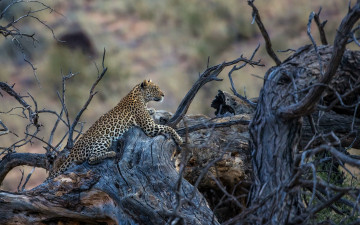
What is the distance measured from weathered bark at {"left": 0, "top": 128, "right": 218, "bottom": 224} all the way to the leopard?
68 cm

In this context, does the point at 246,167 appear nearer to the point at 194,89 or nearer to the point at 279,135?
the point at 194,89

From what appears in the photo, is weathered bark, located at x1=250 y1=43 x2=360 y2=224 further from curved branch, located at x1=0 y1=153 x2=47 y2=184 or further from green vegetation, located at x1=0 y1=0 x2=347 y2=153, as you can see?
green vegetation, located at x1=0 y1=0 x2=347 y2=153

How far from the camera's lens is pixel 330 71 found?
14.6ft

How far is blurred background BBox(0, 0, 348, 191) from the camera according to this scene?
73.9 feet

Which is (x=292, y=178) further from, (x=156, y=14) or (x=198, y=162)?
(x=156, y=14)

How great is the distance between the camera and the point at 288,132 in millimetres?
4859

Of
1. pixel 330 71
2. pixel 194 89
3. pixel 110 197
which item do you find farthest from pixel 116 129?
pixel 330 71

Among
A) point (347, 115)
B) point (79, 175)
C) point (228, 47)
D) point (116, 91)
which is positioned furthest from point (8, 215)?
point (228, 47)

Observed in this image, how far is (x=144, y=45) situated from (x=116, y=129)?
1920 cm

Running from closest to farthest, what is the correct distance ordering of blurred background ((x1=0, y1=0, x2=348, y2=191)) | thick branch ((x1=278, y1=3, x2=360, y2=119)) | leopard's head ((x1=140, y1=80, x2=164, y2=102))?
thick branch ((x1=278, y1=3, x2=360, y2=119)) < leopard's head ((x1=140, y1=80, x2=164, y2=102)) < blurred background ((x1=0, y1=0, x2=348, y2=191))

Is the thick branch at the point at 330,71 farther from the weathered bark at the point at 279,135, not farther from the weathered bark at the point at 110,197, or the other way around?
the weathered bark at the point at 110,197

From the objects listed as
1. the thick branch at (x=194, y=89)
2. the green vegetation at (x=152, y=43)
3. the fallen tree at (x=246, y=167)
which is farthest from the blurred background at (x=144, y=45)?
the fallen tree at (x=246, y=167)

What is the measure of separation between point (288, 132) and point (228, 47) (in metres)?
22.6

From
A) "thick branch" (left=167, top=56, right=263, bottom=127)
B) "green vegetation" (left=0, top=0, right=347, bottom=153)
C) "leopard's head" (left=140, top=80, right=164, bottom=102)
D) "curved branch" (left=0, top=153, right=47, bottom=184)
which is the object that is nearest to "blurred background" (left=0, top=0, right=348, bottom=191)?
"green vegetation" (left=0, top=0, right=347, bottom=153)
